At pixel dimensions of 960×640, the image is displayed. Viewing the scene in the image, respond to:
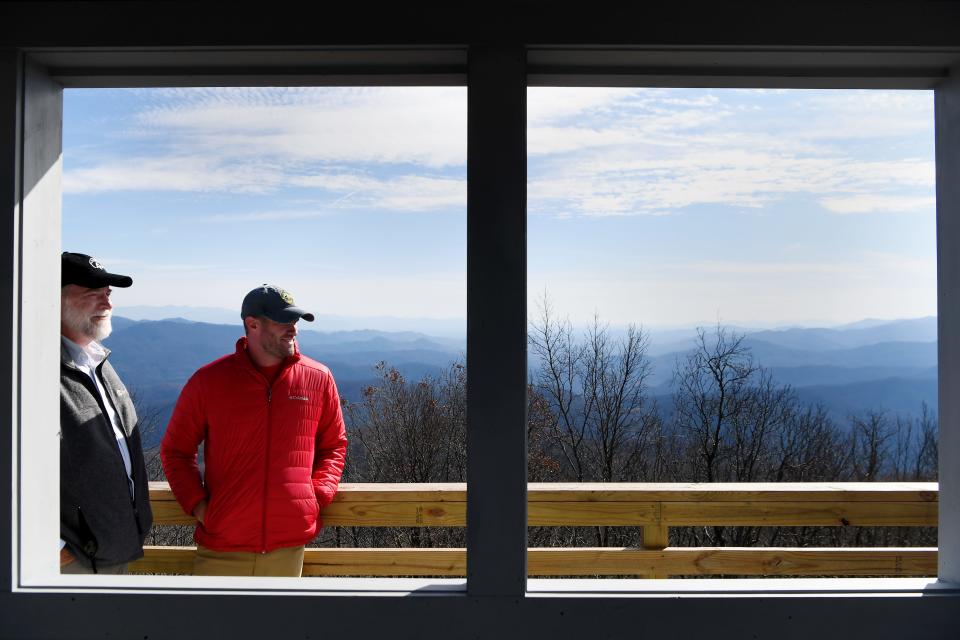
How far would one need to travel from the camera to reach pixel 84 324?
2.38 meters

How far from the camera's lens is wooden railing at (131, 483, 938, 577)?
293 centimetres

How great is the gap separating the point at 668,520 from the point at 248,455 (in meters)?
1.62

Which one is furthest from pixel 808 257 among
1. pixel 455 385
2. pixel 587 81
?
pixel 587 81

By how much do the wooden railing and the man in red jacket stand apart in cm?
30

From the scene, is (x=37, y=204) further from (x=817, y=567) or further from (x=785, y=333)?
(x=785, y=333)

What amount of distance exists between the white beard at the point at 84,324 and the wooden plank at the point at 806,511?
212 cm

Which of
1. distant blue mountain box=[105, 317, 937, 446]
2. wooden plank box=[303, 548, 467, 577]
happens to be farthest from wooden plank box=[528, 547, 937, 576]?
distant blue mountain box=[105, 317, 937, 446]

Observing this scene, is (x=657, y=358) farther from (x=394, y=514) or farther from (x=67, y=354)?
(x=67, y=354)

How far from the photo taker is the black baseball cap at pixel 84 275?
2.40 meters

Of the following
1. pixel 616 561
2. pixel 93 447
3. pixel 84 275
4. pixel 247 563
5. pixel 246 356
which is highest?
pixel 84 275

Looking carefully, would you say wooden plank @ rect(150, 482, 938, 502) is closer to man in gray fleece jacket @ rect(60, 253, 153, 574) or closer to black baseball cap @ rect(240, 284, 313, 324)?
man in gray fleece jacket @ rect(60, 253, 153, 574)

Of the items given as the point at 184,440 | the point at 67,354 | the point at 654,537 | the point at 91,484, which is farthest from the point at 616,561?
the point at 67,354

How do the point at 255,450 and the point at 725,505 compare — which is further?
the point at 725,505

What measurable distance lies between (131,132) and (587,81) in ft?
49.3
